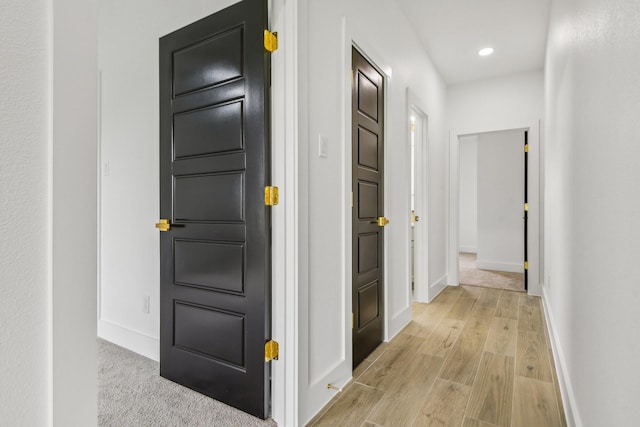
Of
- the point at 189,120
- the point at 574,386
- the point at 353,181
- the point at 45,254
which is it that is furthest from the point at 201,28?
the point at 574,386

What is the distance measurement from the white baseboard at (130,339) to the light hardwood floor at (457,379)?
1.31 metres

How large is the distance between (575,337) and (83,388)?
1870 millimetres

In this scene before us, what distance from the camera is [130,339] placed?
96.2 inches

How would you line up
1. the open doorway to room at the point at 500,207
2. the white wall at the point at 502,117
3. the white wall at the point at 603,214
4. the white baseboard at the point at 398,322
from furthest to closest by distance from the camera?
the open doorway to room at the point at 500,207 < the white wall at the point at 502,117 < the white baseboard at the point at 398,322 < the white wall at the point at 603,214

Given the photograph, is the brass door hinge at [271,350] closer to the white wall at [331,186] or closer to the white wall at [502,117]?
the white wall at [331,186]

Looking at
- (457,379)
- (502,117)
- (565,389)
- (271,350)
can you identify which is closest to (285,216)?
(271,350)

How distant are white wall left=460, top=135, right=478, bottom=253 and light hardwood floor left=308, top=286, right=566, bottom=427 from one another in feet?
16.5

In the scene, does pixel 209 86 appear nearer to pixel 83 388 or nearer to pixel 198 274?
pixel 198 274

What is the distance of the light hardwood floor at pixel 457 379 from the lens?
1659 millimetres

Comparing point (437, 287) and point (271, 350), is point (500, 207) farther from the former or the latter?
point (271, 350)

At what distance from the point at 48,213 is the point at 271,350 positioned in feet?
3.82

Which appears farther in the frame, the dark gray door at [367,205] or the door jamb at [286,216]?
the dark gray door at [367,205]

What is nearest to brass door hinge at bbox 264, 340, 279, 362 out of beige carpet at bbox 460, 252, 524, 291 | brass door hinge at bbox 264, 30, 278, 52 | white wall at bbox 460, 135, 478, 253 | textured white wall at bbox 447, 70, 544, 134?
brass door hinge at bbox 264, 30, 278, 52

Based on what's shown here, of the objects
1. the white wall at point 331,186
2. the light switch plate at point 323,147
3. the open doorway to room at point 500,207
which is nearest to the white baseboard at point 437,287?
the open doorway to room at point 500,207
